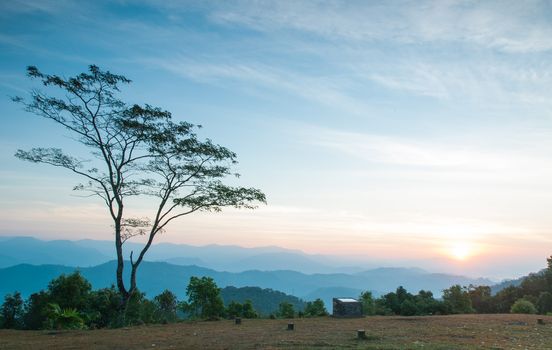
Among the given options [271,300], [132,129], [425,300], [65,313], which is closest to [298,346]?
[65,313]

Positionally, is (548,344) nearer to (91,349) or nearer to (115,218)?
(91,349)

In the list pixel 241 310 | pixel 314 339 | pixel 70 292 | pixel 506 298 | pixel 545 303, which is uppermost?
pixel 70 292

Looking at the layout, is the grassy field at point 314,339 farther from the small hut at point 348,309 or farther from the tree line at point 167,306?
the small hut at point 348,309

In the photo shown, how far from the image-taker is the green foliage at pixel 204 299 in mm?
30391

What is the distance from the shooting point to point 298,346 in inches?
533

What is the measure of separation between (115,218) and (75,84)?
8659 millimetres

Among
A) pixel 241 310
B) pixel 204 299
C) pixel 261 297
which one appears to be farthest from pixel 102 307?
pixel 261 297

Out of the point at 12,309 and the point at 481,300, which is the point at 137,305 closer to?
the point at 12,309

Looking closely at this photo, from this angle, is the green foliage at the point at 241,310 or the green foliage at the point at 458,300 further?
the green foliage at the point at 458,300

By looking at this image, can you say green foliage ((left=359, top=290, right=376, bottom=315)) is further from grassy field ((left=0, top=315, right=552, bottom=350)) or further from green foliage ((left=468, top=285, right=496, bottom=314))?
grassy field ((left=0, top=315, right=552, bottom=350))

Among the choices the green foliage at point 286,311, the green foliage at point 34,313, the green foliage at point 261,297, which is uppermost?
the green foliage at point 286,311

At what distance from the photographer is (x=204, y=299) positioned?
30766mm

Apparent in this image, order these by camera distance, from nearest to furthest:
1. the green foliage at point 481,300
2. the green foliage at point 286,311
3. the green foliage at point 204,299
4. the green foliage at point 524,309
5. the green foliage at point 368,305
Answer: the green foliage at point 204,299
the green foliage at point 524,309
the green foliage at point 286,311
the green foliage at point 368,305
the green foliage at point 481,300

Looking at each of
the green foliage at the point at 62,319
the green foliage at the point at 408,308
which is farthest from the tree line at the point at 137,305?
the green foliage at the point at 408,308
